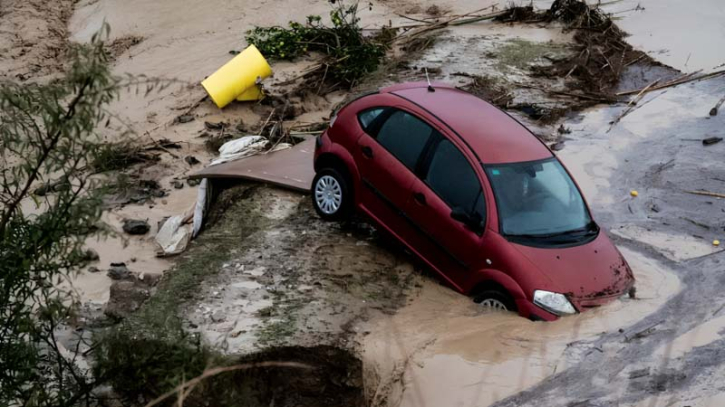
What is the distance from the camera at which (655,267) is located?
28.5 feet

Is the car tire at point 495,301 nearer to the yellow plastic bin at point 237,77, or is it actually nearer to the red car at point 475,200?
the red car at point 475,200

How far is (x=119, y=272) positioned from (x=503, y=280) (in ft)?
16.1

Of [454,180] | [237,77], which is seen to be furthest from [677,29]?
[454,180]

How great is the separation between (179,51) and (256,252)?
973 centimetres

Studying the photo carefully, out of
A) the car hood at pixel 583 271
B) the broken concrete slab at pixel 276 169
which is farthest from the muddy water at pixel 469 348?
the broken concrete slab at pixel 276 169

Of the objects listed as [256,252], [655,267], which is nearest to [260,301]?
[256,252]

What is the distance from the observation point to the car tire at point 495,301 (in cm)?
728

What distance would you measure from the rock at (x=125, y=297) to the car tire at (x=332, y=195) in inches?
84.2

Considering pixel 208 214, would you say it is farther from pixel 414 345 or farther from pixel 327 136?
pixel 414 345

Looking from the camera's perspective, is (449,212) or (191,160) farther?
(191,160)

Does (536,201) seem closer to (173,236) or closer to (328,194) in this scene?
(328,194)

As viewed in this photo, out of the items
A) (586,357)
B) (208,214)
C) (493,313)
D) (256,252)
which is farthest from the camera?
(208,214)

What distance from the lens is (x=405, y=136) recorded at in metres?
8.19

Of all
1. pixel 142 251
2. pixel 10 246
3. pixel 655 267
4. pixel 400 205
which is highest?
pixel 10 246
